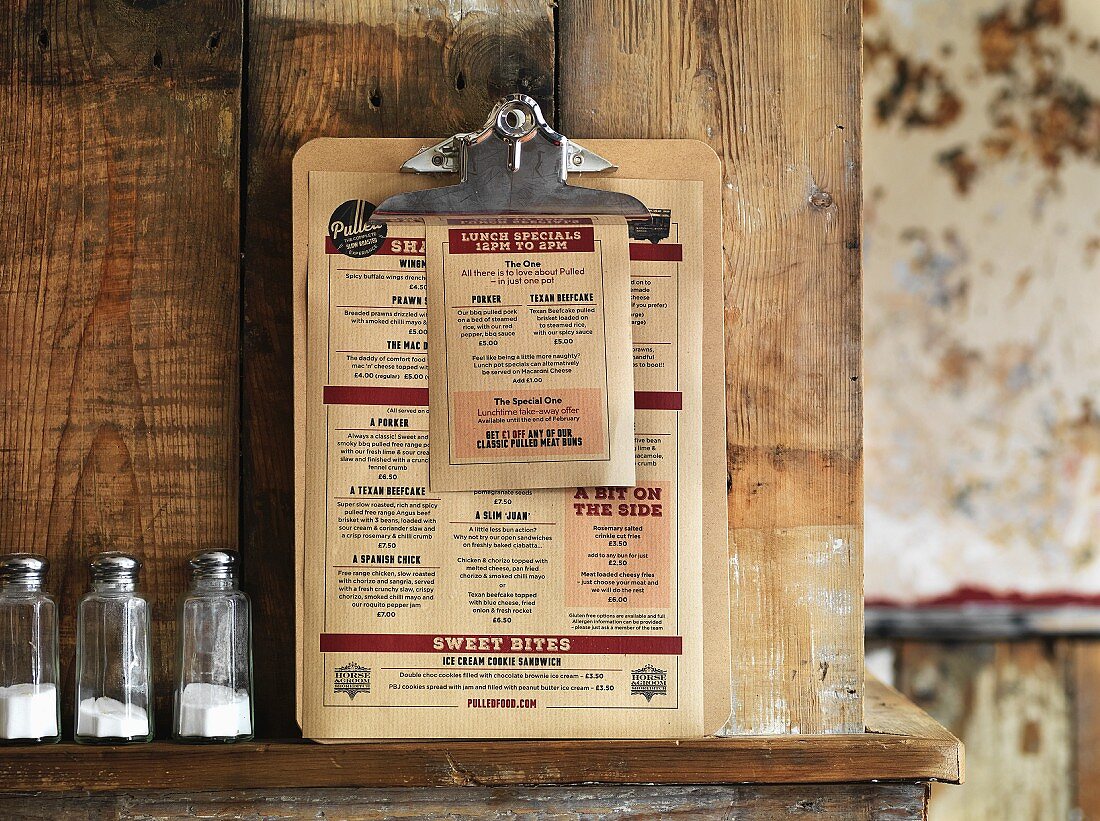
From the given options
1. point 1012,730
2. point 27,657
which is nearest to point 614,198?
point 27,657

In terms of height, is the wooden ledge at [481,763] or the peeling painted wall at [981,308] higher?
the peeling painted wall at [981,308]

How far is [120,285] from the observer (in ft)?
2.74

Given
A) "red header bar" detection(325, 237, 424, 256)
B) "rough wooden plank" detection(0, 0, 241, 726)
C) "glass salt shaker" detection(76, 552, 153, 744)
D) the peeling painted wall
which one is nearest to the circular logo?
"red header bar" detection(325, 237, 424, 256)

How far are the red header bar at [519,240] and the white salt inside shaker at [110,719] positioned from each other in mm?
462

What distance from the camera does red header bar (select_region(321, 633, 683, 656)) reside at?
0.78 metres

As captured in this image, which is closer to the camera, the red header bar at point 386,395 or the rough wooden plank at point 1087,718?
the red header bar at point 386,395

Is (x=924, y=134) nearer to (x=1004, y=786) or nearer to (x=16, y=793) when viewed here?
(x=1004, y=786)

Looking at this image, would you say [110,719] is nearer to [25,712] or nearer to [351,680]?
[25,712]

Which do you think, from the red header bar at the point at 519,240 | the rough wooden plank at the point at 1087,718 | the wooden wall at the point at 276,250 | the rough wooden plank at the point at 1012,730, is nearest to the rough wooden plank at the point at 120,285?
the wooden wall at the point at 276,250

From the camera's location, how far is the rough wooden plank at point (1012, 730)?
58.7 inches

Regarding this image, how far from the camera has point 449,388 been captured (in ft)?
2.60

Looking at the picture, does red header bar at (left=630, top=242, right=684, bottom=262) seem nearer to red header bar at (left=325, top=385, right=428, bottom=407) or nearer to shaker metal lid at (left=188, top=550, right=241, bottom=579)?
red header bar at (left=325, top=385, right=428, bottom=407)

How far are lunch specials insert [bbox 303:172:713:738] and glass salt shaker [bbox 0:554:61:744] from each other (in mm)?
210

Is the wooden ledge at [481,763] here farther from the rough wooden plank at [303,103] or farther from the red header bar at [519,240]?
the red header bar at [519,240]
